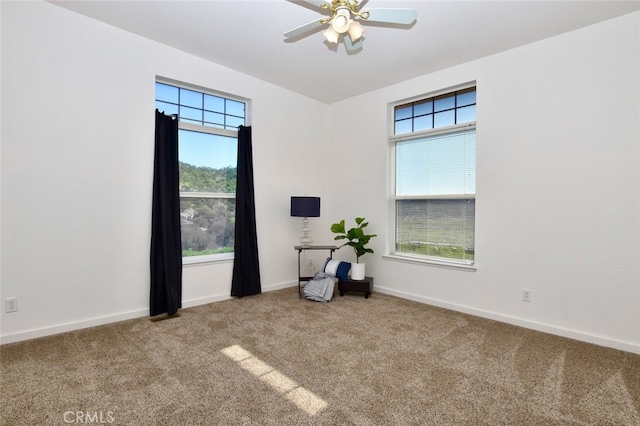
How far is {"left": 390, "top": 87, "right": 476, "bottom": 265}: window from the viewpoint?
3852 mm

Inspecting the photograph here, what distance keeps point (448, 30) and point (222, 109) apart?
276cm

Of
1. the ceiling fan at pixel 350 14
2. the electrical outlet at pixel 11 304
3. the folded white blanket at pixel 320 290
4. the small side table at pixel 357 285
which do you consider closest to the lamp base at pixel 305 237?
the folded white blanket at pixel 320 290

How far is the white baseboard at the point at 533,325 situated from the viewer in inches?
109

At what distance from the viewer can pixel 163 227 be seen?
3.43 metres

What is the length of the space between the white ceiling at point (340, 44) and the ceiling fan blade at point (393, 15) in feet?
1.79

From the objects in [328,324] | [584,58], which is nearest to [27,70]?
[328,324]

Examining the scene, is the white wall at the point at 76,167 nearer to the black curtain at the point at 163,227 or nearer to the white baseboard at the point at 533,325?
the black curtain at the point at 163,227

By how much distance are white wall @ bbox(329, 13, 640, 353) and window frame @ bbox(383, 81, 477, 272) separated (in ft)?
0.32

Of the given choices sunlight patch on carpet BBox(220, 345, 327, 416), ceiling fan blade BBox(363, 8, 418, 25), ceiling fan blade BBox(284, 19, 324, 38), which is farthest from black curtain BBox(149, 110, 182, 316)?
ceiling fan blade BBox(363, 8, 418, 25)

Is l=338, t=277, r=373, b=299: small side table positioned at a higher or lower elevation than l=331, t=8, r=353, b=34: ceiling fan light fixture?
lower

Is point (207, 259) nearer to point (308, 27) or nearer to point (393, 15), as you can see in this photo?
point (308, 27)

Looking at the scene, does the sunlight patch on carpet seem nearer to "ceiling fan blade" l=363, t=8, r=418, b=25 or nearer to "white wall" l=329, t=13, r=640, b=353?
"white wall" l=329, t=13, r=640, b=353

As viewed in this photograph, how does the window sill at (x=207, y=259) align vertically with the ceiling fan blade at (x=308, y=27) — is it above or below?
below

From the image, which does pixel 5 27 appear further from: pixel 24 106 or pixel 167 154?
pixel 167 154
